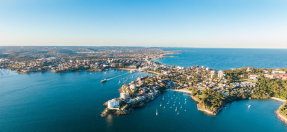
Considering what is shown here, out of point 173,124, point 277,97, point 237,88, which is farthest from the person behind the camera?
point 237,88

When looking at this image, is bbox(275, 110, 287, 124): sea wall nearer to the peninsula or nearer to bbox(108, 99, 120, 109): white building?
the peninsula

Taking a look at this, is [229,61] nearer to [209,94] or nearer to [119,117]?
[209,94]

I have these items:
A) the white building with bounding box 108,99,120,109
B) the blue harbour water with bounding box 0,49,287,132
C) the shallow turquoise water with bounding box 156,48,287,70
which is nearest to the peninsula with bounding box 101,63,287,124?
the white building with bounding box 108,99,120,109

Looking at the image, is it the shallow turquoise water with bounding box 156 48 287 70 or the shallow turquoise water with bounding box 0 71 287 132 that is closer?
the shallow turquoise water with bounding box 0 71 287 132

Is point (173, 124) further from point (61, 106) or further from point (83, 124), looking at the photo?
point (61, 106)

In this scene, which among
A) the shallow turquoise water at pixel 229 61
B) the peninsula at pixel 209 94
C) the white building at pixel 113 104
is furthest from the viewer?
the shallow turquoise water at pixel 229 61

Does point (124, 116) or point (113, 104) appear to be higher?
point (113, 104)

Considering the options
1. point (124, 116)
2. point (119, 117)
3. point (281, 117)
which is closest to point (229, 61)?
point (281, 117)

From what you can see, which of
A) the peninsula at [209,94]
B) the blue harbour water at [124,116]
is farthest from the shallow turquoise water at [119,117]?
the peninsula at [209,94]

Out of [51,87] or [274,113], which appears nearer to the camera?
[274,113]

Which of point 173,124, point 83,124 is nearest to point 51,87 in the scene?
point 83,124

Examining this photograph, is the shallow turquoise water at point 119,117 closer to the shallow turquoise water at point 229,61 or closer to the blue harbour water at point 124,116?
the blue harbour water at point 124,116
